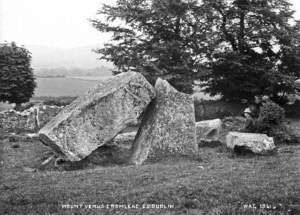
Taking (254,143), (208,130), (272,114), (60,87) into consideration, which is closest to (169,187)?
(254,143)

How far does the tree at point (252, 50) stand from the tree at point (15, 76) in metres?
14.0

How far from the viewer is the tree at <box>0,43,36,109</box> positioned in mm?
32594

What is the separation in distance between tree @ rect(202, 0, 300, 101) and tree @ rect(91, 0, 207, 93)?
1596mm

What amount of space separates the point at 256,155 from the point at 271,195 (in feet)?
20.5

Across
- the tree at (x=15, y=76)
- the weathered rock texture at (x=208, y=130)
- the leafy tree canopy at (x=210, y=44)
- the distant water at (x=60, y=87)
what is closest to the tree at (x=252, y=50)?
the leafy tree canopy at (x=210, y=44)

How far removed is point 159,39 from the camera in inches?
1329

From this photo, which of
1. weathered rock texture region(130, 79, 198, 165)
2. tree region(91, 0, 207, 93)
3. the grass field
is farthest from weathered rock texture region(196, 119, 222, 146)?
tree region(91, 0, 207, 93)

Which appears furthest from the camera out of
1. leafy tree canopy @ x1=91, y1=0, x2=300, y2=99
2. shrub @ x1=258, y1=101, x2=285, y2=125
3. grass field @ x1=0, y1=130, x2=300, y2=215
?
leafy tree canopy @ x1=91, y1=0, x2=300, y2=99

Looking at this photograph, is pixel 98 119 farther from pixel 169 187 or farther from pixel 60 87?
pixel 60 87

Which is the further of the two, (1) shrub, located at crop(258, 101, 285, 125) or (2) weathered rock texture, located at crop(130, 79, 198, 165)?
(1) shrub, located at crop(258, 101, 285, 125)

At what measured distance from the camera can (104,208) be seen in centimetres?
945

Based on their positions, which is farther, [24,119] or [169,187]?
[24,119]

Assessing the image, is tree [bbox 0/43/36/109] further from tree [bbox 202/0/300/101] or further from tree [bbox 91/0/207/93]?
tree [bbox 202/0/300/101]

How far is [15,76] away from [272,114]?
20.7m
